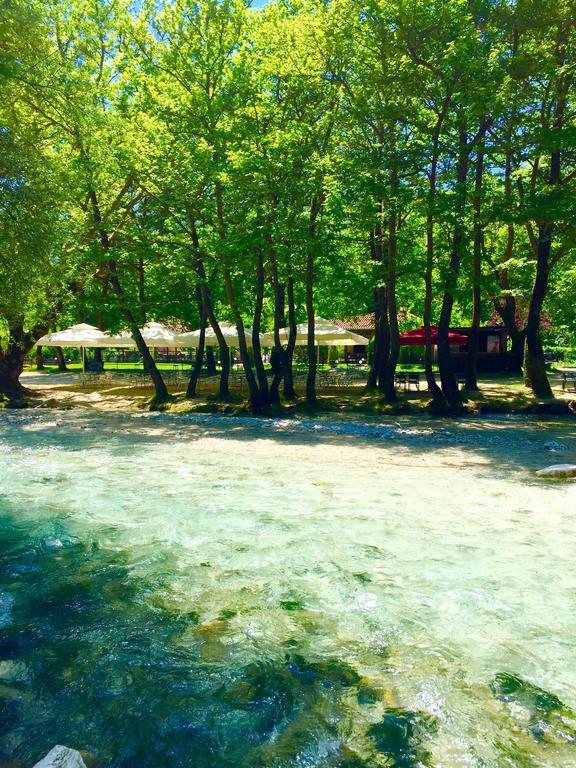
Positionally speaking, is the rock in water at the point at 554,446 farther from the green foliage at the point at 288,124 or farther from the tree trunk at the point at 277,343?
the tree trunk at the point at 277,343

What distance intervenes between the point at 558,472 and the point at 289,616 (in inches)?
290

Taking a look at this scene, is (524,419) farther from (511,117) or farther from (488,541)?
(488,541)

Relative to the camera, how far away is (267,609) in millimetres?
5535

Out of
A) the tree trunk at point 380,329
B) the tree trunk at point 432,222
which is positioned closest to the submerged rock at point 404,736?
the tree trunk at point 432,222

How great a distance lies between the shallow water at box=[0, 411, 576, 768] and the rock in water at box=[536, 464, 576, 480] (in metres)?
0.30

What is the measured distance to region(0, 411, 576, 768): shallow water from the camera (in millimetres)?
3723

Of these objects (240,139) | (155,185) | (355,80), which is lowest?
(155,185)

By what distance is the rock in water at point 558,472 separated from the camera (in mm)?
10505

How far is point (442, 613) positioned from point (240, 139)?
15.9 m

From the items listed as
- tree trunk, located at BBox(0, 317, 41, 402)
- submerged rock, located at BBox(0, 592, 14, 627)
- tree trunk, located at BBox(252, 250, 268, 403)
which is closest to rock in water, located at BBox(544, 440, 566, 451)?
tree trunk, located at BBox(252, 250, 268, 403)

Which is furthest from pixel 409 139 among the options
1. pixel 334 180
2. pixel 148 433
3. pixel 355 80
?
pixel 148 433

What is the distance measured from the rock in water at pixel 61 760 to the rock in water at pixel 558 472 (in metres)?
9.68

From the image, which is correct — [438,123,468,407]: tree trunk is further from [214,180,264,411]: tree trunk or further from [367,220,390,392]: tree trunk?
[214,180,264,411]: tree trunk

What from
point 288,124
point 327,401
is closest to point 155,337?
point 327,401
